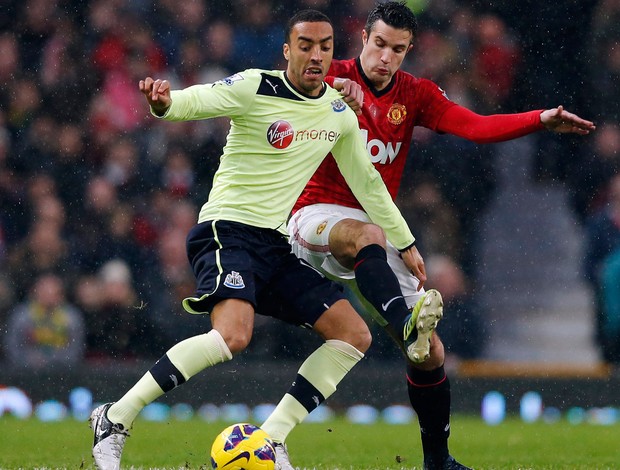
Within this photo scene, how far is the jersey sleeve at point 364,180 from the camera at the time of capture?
6.39m

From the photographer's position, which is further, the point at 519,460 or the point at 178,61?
the point at 178,61

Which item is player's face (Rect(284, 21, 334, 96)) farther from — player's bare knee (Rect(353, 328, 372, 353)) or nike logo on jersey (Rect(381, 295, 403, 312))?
player's bare knee (Rect(353, 328, 372, 353))

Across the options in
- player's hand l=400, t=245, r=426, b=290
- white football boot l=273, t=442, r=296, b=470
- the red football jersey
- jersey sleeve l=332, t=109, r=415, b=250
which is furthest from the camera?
the red football jersey

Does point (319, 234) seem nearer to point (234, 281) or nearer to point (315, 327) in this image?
point (315, 327)

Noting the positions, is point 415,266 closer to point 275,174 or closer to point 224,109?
point 275,174

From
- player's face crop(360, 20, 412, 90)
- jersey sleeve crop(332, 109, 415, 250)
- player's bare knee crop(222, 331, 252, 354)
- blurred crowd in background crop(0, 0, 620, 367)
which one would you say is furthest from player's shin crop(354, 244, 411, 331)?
blurred crowd in background crop(0, 0, 620, 367)

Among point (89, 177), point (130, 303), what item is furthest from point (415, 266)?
point (89, 177)

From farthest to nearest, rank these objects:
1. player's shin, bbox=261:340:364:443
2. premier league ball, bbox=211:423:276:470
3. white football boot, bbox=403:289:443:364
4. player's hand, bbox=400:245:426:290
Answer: player's hand, bbox=400:245:426:290 → player's shin, bbox=261:340:364:443 → white football boot, bbox=403:289:443:364 → premier league ball, bbox=211:423:276:470

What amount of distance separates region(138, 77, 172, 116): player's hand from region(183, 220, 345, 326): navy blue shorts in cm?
66

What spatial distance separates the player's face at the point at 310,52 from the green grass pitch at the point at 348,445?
1.93 metres

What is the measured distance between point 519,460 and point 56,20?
21.2ft

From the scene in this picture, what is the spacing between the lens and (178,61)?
11.5 metres

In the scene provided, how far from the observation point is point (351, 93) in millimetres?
6461

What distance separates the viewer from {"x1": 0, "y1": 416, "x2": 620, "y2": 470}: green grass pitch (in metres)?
6.88
